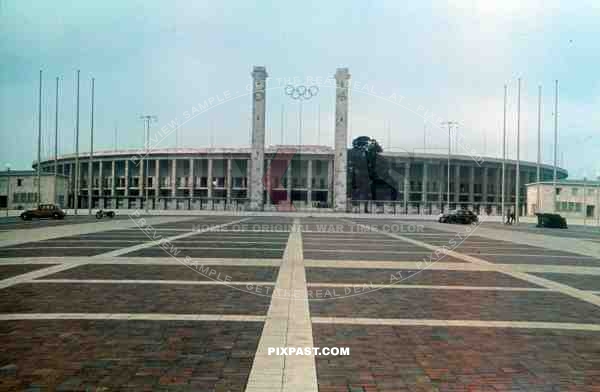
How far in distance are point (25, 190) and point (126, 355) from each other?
65963 mm

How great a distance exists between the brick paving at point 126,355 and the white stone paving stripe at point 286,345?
0.15 m

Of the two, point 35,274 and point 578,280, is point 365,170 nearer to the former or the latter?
point 578,280

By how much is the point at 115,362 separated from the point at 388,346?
11.2ft

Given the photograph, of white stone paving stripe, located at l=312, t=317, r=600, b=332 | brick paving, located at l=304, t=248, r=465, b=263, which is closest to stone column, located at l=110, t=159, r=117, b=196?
brick paving, located at l=304, t=248, r=465, b=263

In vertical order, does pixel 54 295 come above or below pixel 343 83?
below

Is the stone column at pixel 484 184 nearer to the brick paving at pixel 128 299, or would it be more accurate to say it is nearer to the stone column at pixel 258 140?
the stone column at pixel 258 140

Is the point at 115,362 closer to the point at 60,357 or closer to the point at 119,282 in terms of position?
the point at 60,357

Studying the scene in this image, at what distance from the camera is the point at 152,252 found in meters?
16.3

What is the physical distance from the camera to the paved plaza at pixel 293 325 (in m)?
5.11

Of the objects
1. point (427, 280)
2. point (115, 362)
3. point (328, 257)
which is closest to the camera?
point (115, 362)

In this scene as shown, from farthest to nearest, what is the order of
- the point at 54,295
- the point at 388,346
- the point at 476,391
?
the point at 54,295 < the point at 388,346 < the point at 476,391

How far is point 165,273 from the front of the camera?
11.9 m

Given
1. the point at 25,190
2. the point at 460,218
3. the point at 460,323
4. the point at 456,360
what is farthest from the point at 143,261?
the point at 25,190

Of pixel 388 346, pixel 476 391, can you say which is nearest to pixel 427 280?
pixel 388 346
